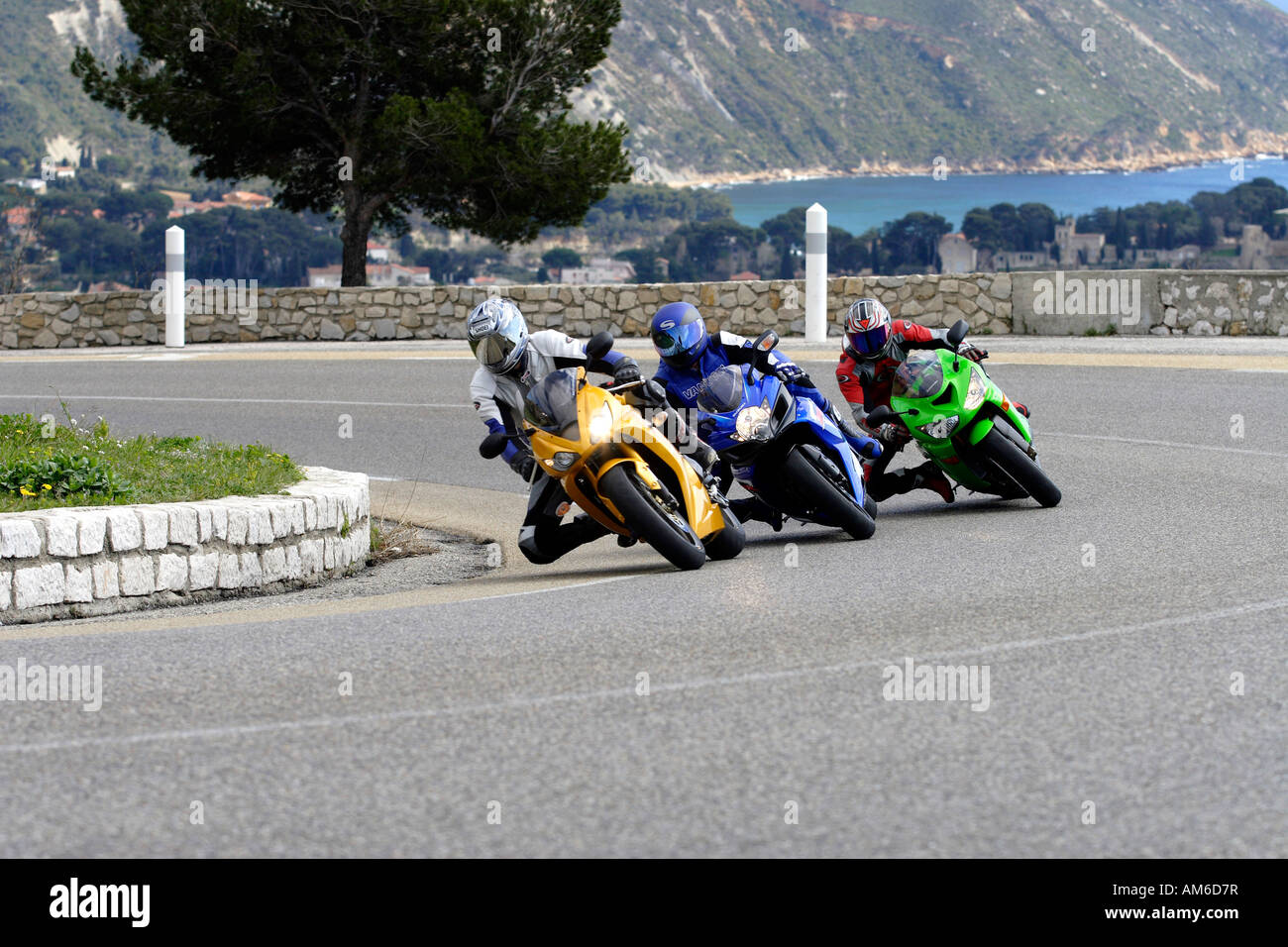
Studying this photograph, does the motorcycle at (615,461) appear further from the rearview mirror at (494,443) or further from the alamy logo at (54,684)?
the alamy logo at (54,684)

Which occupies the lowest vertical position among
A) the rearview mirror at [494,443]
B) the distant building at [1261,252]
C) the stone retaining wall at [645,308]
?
the rearview mirror at [494,443]

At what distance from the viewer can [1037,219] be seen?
59.6 m

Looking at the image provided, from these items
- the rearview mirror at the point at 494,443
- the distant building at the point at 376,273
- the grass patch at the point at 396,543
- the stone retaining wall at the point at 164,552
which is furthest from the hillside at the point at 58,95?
the rearview mirror at the point at 494,443

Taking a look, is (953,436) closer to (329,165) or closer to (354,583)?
(354,583)

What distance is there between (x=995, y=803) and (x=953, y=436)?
223 inches

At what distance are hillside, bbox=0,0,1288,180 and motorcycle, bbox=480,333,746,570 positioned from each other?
110m

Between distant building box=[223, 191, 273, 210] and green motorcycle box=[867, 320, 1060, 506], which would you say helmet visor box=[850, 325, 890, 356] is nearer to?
green motorcycle box=[867, 320, 1060, 506]

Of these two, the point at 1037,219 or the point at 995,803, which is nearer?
the point at 995,803

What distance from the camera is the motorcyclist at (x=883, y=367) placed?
1009 centimetres

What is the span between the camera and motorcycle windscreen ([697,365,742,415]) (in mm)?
8820

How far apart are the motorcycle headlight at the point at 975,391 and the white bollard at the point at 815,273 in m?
11.5

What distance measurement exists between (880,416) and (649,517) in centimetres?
229
